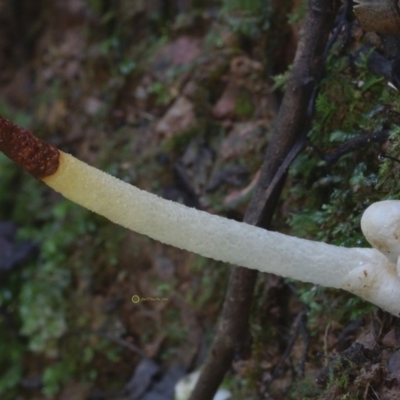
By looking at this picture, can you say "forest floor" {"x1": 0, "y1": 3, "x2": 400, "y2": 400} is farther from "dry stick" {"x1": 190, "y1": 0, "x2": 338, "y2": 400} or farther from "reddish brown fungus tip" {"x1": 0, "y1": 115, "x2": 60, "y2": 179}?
"reddish brown fungus tip" {"x1": 0, "y1": 115, "x2": 60, "y2": 179}

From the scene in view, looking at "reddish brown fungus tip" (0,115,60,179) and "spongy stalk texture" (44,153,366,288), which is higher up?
"reddish brown fungus tip" (0,115,60,179)

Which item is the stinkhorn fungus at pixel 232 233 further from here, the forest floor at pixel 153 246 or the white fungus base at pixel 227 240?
the forest floor at pixel 153 246

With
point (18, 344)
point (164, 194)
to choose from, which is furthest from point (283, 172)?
point (18, 344)

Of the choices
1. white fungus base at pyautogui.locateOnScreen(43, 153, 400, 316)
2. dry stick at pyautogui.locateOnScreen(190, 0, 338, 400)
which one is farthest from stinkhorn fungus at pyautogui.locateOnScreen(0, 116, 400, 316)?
dry stick at pyautogui.locateOnScreen(190, 0, 338, 400)

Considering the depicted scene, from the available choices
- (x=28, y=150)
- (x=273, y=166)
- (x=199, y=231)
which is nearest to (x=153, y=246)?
(x=273, y=166)

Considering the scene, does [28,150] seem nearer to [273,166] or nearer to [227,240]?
[227,240]

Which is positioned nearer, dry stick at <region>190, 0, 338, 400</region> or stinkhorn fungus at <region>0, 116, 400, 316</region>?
stinkhorn fungus at <region>0, 116, 400, 316</region>

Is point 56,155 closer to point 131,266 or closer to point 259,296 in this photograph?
point 259,296
